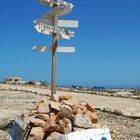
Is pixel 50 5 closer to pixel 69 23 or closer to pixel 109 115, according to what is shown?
pixel 69 23

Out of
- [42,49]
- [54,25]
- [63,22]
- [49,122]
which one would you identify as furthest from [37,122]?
[63,22]

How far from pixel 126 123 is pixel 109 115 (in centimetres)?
214

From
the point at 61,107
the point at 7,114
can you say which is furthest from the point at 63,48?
the point at 7,114

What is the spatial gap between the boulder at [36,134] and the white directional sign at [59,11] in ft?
13.7

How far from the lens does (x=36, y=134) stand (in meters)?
9.81

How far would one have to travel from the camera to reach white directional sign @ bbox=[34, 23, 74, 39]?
41.6 ft

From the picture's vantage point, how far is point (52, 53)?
13.4 m

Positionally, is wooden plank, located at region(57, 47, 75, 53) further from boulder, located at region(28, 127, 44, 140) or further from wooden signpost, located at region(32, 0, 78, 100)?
boulder, located at region(28, 127, 44, 140)

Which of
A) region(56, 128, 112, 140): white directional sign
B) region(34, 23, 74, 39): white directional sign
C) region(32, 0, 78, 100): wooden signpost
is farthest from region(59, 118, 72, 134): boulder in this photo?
region(34, 23, 74, 39): white directional sign

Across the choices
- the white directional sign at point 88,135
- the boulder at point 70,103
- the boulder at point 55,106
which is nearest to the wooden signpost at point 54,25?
the boulder at point 70,103

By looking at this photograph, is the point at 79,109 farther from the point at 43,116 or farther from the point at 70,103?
the point at 43,116

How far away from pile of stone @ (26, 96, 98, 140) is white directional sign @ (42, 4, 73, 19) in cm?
307

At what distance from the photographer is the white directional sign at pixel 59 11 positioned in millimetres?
12727

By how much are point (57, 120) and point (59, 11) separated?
4.02m
